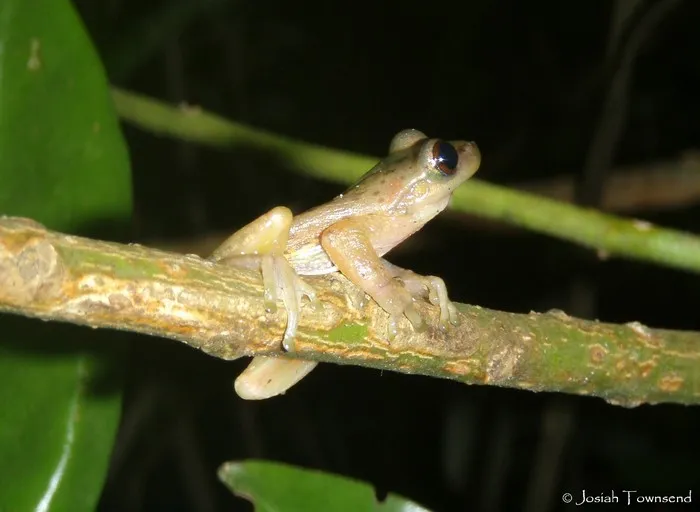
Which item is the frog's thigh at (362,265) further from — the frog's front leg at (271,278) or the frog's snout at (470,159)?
the frog's snout at (470,159)

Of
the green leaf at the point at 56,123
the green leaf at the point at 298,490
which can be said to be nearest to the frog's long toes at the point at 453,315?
the green leaf at the point at 298,490

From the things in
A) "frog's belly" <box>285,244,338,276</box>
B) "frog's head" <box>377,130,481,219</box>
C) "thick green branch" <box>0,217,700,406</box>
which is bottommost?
"thick green branch" <box>0,217,700,406</box>

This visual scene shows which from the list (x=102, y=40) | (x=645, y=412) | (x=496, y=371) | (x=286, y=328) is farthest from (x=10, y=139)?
(x=645, y=412)

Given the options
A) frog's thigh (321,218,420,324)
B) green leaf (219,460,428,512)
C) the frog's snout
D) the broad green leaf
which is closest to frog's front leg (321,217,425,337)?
frog's thigh (321,218,420,324)

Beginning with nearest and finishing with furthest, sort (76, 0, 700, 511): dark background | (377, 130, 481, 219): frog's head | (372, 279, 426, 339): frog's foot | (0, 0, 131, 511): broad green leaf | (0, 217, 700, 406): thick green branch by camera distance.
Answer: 1. (0, 217, 700, 406): thick green branch
2. (372, 279, 426, 339): frog's foot
3. (0, 0, 131, 511): broad green leaf
4. (377, 130, 481, 219): frog's head
5. (76, 0, 700, 511): dark background

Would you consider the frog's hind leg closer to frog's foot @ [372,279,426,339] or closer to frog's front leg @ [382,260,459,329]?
frog's foot @ [372,279,426,339]

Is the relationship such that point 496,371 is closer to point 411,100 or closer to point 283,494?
point 283,494
